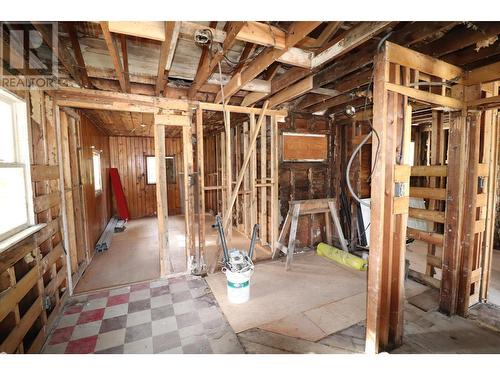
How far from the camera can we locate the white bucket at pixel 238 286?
Answer: 7.72ft

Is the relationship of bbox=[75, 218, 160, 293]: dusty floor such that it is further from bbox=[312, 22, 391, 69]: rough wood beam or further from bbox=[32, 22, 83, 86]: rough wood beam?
bbox=[312, 22, 391, 69]: rough wood beam

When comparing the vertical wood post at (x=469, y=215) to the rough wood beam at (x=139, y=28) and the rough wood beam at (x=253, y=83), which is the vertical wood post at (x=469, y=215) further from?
the rough wood beam at (x=139, y=28)

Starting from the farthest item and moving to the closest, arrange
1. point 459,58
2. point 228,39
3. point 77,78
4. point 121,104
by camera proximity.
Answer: point 121,104
point 77,78
point 459,58
point 228,39

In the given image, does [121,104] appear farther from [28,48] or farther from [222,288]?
[222,288]

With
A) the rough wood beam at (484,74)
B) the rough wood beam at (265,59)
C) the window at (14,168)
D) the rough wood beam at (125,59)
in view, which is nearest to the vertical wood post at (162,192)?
the rough wood beam at (125,59)

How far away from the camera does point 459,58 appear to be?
1964 millimetres

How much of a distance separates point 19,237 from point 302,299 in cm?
254

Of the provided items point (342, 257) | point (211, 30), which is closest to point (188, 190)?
point (211, 30)

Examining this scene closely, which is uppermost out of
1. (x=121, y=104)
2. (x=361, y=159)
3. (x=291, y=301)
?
(x=121, y=104)

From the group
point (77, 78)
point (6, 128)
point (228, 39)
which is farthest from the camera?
point (77, 78)

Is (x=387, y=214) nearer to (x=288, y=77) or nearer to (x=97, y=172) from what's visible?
(x=288, y=77)

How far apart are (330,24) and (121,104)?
2.39m

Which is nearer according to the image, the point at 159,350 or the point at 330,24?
the point at 330,24

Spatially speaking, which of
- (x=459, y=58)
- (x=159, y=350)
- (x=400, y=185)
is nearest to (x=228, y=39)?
(x=400, y=185)
